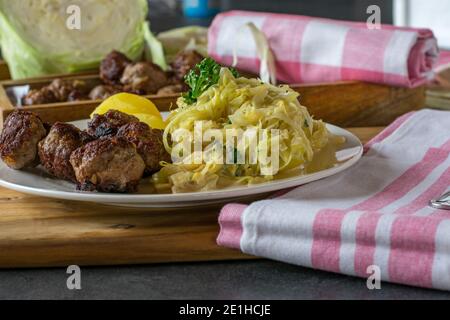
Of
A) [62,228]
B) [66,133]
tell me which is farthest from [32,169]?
[62,228]

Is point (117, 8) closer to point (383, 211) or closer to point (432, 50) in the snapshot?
point (432, 50)

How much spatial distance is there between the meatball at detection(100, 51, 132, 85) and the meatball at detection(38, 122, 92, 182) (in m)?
1.09

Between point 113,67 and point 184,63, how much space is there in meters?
0.26

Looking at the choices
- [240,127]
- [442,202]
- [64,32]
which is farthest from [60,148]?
[64,32]

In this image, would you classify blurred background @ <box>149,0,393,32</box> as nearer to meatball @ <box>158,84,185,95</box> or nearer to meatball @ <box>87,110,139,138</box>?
meatball @ <box>158,84,185,95</box>

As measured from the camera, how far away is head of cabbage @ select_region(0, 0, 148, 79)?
11.2 feet

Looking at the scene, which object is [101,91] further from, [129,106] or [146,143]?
[146,143]

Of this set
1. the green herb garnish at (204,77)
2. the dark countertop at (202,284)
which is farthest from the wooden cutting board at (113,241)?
the green herb garnish at (204,77)

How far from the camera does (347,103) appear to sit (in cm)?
295

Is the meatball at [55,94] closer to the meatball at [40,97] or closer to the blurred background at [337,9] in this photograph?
the meatball at [40,97]

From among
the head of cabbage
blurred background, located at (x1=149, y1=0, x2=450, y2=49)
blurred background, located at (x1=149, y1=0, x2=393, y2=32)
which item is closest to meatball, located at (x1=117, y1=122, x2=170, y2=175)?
the head of cabbage

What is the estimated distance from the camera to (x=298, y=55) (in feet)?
10.6

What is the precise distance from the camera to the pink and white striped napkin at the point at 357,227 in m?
1.68
